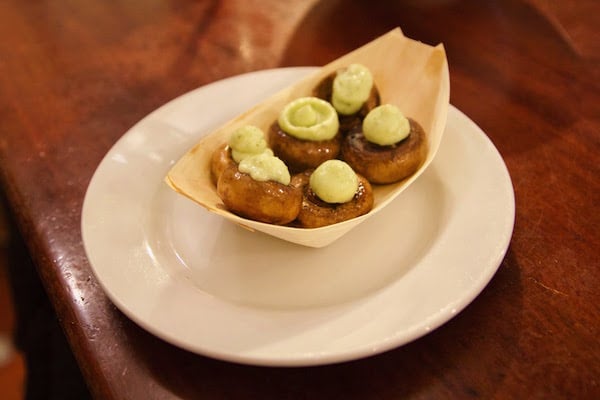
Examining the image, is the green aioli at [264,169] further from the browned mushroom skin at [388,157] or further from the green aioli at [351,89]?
the green aioli at [351,89]

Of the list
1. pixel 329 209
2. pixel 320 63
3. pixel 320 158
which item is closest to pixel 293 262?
pixel 329 209

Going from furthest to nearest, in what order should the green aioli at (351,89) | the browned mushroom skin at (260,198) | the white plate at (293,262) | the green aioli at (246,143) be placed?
the green aioli at (351,89), the green aioli at (246,143), the browned mushroom skin at (260,198), the white plate at (293,262)

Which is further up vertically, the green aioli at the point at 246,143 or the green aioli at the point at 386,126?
the green aioli at the point at 386,126

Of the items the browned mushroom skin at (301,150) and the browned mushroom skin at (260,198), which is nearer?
the browned mushroom skin at (260,198)

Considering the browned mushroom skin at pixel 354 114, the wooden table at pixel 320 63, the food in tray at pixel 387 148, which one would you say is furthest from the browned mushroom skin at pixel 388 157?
the wooden table at pixel 320 63

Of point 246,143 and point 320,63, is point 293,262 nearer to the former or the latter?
point 246,143

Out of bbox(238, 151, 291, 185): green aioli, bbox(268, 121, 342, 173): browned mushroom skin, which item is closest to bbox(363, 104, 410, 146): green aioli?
bbox(268, 121, 342, 173): browned mushroom skin

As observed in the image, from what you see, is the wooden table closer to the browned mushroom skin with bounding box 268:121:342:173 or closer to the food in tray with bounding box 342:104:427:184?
the food in tray with bounding box 342:104:427:184

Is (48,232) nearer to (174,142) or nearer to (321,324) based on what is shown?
(174,142)
